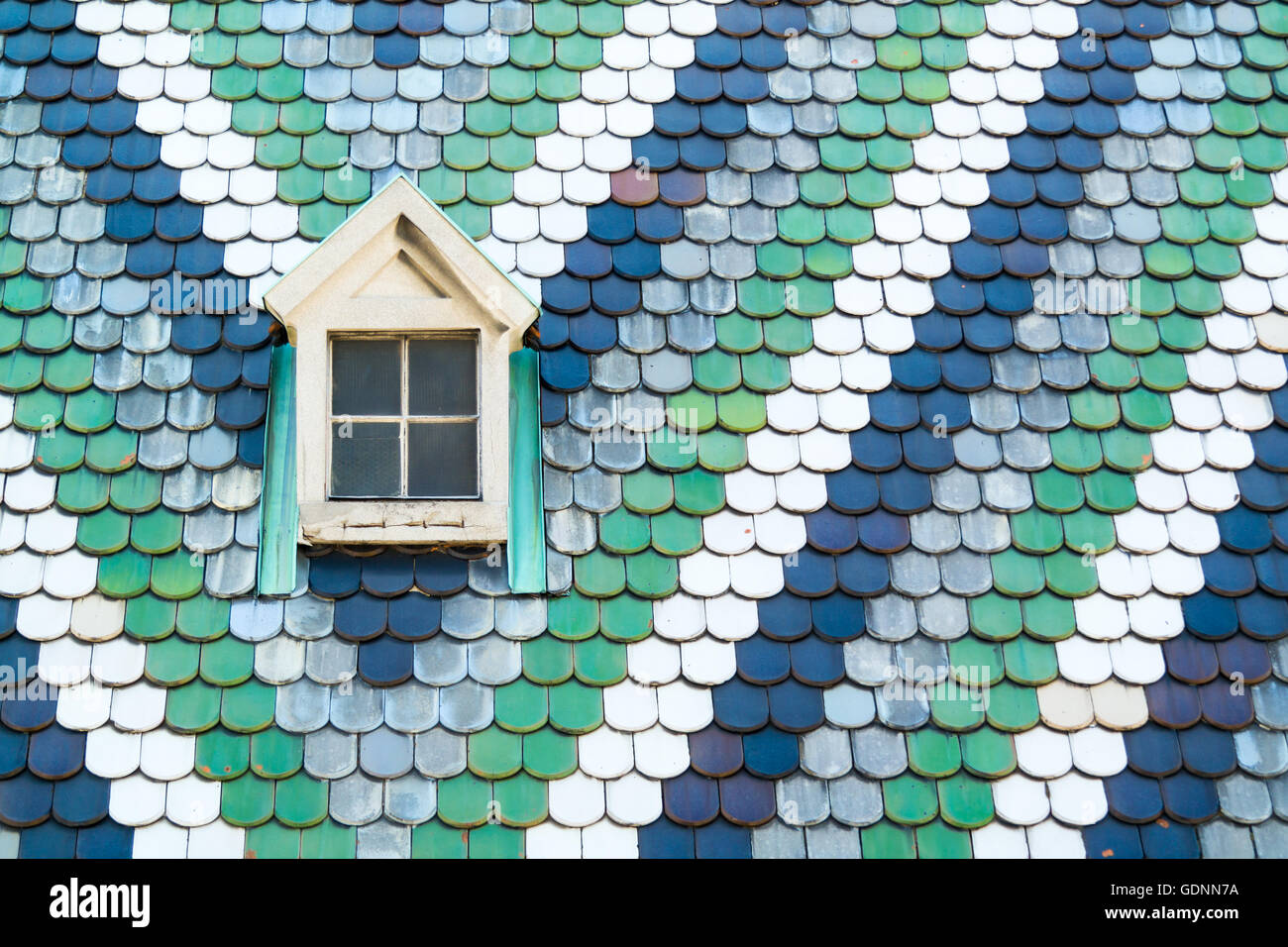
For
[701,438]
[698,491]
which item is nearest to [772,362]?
[701,438]

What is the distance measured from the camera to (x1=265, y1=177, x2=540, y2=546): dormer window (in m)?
5.21

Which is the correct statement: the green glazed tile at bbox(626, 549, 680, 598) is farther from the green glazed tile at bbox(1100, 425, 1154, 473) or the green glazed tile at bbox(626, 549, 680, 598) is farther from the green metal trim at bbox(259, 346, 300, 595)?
the green glazed tile at bbox(1100, 425, 1154, 473)

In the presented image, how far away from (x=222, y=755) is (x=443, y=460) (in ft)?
4.37

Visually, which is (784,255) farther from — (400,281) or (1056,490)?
(400,281)

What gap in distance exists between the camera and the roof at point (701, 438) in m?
4.99

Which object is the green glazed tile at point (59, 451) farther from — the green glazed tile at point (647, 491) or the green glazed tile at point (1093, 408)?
the green glazed tile at point (1093, 408)

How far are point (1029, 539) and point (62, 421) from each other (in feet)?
12.3

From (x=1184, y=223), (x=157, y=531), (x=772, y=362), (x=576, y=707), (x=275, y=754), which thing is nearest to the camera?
(x=275, y=754)

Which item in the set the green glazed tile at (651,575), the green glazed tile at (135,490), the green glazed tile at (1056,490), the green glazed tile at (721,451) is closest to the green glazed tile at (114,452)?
the green glazed tile at (135,490)

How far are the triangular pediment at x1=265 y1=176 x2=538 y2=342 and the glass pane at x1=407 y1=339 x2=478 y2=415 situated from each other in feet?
0.44

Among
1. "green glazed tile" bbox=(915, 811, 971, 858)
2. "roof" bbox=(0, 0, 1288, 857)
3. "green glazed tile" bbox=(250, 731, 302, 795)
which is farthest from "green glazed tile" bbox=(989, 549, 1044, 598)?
"green glazed tile" bbox=(250, 731, 302, 795)

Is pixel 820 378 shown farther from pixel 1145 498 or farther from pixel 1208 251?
pixel 1208 251

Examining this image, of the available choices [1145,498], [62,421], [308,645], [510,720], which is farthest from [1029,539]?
[62,421]

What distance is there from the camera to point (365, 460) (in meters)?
5.34
